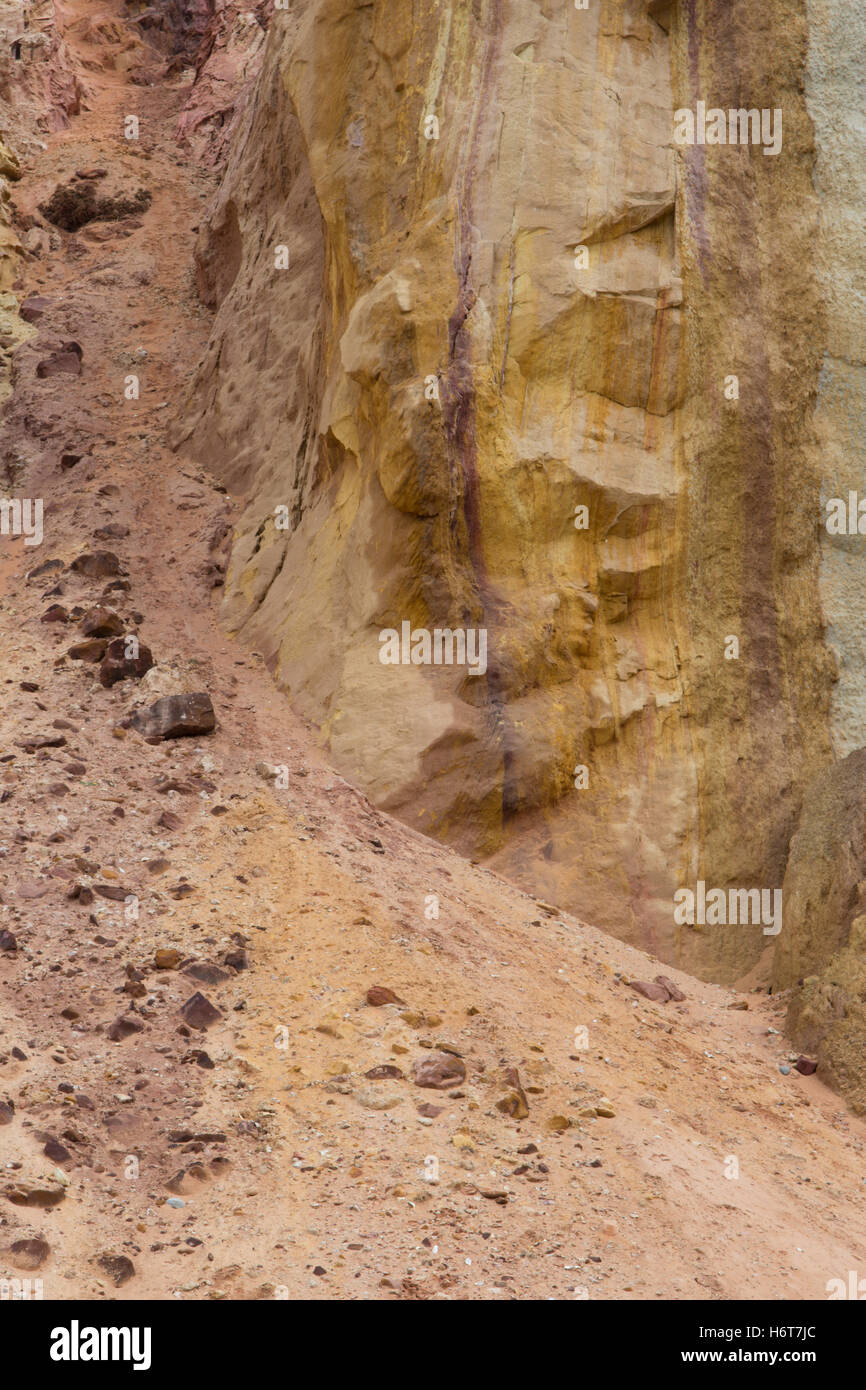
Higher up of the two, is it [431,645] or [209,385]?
[209,385]

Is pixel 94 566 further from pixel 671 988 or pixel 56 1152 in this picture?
pixel 56 1152

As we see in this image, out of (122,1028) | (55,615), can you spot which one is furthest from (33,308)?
(122,1028)

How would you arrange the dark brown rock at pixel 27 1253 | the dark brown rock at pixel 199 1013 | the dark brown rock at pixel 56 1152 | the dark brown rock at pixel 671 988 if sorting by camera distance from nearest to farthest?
the dark brown rock at pixel 27 1253 < the dark brown rock at pixel 56 1152 < the dark brown rock at pixel 199 1013 < the dark brown rock at pixel 671 988

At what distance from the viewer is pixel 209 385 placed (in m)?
13.9

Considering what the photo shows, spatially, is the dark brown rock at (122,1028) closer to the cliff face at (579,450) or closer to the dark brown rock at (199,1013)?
the dark brown rock at (199,1013)

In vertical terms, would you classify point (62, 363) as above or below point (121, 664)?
above

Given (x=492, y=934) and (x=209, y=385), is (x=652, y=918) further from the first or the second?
(x=209, y=385)

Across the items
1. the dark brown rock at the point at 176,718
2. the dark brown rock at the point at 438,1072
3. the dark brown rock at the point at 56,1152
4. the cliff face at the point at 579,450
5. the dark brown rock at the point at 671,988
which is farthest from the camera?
the cliff face at the point at 579,450

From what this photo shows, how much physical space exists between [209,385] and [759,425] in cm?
580

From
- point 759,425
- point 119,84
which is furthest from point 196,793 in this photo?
point 119,84

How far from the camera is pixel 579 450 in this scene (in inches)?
384

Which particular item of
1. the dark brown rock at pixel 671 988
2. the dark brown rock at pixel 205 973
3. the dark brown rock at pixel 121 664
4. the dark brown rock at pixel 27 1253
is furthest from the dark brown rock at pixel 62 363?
the dark brown rock at pixel 27 1253

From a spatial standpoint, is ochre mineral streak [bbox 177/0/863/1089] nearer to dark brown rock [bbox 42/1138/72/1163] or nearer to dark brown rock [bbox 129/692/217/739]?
dark brown rock [bbox 129/692/217/739]

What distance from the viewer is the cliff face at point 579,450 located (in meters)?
9.34
